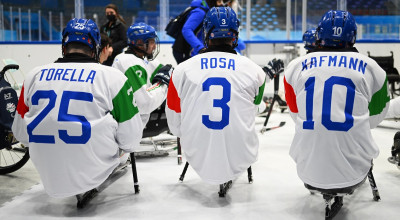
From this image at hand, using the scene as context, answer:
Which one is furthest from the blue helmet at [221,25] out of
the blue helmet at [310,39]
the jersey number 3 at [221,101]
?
the blue helmet at [310,39]

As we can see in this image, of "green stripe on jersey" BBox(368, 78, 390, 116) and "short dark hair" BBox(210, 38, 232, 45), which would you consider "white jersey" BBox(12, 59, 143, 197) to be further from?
"green stripe on jersey" BBox(368, 78, 390, 116)

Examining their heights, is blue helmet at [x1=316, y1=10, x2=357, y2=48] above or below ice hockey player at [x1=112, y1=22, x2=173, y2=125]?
above

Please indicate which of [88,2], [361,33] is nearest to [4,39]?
[88,2]

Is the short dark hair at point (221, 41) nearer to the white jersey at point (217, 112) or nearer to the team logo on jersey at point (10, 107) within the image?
the white jersey at point (217, 112)

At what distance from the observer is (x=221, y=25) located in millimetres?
2879

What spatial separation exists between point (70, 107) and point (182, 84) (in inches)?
26.0

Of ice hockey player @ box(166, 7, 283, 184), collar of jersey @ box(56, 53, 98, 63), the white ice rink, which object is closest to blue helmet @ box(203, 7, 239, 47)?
ice hockey player @ box(166, 7, 283, 184)

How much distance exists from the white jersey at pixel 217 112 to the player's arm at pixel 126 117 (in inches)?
11.3

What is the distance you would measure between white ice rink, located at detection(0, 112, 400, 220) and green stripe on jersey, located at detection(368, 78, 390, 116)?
57 centimetres

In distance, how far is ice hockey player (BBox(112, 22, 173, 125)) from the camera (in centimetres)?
335

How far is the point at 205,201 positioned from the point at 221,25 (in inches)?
40.4

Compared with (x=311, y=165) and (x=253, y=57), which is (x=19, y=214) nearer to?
(x=311, y=165)

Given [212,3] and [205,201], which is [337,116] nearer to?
[205,201]

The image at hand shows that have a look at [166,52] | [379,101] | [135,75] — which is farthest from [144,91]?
[166,52]
